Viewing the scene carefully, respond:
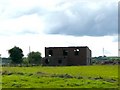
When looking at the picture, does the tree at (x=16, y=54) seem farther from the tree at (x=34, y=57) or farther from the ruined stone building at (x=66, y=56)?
the tree at (x=34, y=57)

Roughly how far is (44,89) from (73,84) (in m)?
3.62

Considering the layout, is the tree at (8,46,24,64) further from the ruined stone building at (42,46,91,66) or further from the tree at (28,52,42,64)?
the tree at (28,52,42,64)

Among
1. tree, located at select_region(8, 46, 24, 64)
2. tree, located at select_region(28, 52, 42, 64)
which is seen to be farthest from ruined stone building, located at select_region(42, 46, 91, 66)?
tree, located at select_region(28, 52, 42, 64)

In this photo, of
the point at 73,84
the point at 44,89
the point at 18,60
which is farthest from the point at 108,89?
the point at 18,60

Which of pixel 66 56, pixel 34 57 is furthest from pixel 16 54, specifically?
pixel 34 57

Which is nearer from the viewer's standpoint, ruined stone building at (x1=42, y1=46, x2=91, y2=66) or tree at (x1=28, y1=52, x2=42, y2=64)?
ruined stone building at (x1=42, y1=46, x2=91, y2=66)

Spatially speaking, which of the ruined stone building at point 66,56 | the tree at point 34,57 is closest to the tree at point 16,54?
the ruined stone building at point 66,56

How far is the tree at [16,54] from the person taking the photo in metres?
136

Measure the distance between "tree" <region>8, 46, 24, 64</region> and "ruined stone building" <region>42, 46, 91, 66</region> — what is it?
1733cm

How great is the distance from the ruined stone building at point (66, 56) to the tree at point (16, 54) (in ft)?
56.8

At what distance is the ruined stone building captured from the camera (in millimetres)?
120125

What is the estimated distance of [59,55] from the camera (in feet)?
401

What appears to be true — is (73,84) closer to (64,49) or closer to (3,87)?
(3,87)

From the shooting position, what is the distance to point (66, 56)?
399ft
